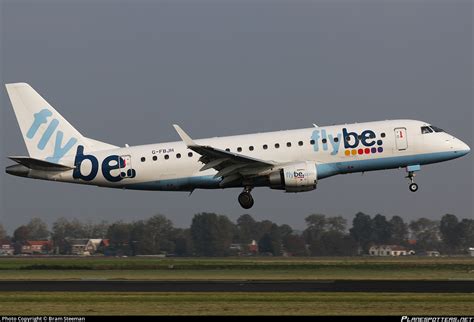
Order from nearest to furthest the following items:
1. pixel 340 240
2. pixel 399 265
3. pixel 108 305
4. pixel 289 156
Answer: pixel 108 305 < pixel 289 156 < pixel 399 265 < pixel 340 240

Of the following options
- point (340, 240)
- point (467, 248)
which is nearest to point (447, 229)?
point (467, 248)

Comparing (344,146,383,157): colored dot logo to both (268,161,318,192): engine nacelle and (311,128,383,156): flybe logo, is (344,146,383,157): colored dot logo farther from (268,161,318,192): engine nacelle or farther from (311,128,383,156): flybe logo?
(268,161,318,192): engine nacelle

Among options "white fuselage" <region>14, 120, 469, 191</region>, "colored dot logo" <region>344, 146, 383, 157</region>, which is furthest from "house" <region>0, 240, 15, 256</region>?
"colored dot logo" <region>344, 146, 383, 157</region>

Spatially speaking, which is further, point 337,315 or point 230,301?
point 230,301

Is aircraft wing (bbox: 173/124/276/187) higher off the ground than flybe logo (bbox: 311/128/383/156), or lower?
lower

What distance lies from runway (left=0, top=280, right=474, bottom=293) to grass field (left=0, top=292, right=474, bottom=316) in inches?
83.0

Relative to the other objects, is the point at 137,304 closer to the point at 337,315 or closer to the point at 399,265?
the point at 337,315

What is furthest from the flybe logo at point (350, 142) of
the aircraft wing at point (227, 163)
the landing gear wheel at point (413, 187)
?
the landing gear wheel at point (413, 187)

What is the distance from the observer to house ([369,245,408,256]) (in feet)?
302

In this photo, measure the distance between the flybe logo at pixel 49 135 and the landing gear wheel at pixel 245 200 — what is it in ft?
33.2

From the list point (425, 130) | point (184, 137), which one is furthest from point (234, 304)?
point (425, 130)

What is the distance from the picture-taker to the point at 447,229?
102 metres

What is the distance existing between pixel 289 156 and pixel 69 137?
13.0 meters

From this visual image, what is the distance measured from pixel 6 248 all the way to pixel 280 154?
57.6 m
